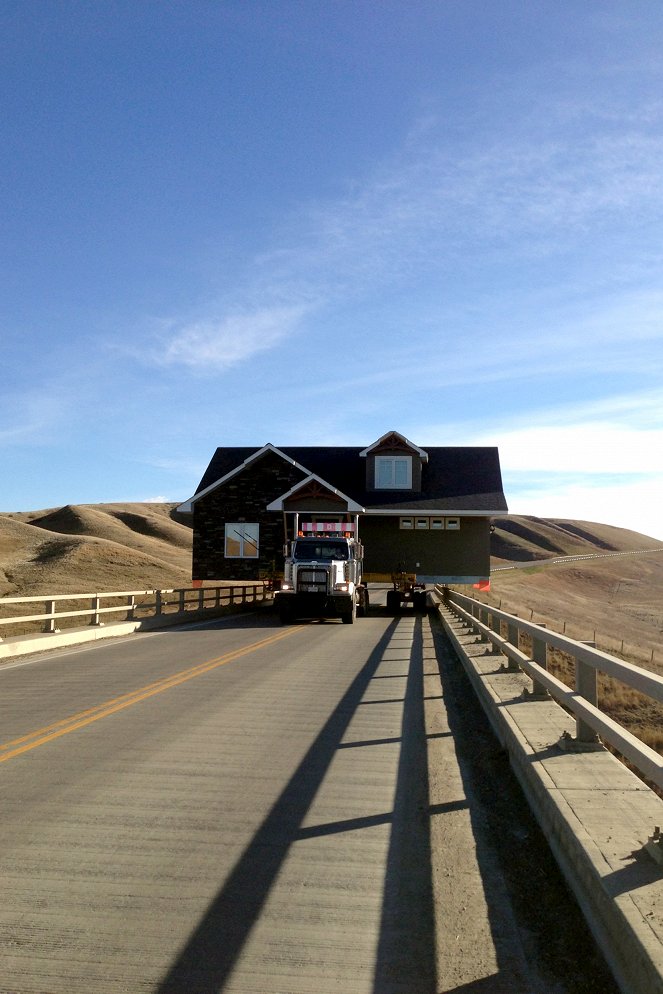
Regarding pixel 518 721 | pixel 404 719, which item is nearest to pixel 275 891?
pixel 518 721

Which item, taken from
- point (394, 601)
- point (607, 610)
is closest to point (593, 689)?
point (394, 601)

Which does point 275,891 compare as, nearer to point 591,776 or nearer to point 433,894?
point 433,894

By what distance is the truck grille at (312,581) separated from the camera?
27.6 meters

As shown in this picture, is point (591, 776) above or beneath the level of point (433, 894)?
above

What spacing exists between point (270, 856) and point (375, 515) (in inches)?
1342

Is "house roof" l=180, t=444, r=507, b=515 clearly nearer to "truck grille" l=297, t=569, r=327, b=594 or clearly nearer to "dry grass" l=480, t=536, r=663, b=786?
"dry grass" l=480, t=536, r=663, b=786

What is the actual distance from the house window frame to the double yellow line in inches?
888

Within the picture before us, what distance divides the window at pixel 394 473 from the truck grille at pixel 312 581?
1344cm

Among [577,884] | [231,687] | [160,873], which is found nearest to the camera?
[577,884]

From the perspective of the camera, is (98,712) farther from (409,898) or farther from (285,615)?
(285,615)

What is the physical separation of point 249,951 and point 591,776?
309 centimetres

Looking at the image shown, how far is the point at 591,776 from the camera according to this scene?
21.1ft

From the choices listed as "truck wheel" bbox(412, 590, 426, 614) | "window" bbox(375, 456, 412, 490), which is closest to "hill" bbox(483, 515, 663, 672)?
"truck wheel" bbox(412, 590, 426, 614)

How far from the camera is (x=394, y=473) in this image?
133ft
